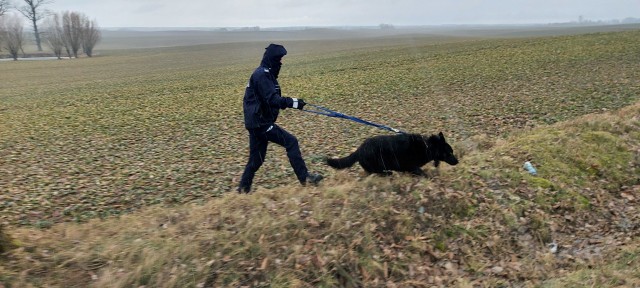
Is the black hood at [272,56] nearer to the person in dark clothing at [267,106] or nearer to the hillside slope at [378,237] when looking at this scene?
the person in dark clothing at [267,106]

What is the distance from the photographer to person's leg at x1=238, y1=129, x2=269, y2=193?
24.2 ft

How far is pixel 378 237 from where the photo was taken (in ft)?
20.8

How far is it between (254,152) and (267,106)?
92cm

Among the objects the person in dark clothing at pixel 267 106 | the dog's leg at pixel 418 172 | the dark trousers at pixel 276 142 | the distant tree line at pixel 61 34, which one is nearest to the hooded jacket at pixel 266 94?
the person in dark clothing at pixel 267 106

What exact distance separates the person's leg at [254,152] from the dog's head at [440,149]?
9.65ft

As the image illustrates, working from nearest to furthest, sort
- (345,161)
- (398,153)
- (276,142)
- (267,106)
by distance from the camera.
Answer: (267,106) < (276,142) < (398,153) < (345,161)

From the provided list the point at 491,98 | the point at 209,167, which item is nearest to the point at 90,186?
the point at 209,167

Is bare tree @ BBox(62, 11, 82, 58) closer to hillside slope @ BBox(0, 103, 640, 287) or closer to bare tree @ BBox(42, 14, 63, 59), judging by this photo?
bare tree @ BBox(42, 14, 63, 59)

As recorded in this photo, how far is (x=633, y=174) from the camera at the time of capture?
8477 mm

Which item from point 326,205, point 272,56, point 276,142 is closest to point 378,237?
point 326,205

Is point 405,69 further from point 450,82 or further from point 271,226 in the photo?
point 271,226

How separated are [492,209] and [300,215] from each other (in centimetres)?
320

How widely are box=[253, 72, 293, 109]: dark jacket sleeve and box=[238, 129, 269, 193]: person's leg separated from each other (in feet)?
2.24

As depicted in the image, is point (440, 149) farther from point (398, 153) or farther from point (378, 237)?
point (378, 237)
